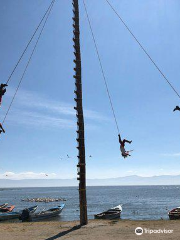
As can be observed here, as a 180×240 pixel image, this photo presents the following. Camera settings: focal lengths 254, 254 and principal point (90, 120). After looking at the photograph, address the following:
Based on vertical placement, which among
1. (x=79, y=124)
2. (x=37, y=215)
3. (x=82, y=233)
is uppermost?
(x=79, y=124)

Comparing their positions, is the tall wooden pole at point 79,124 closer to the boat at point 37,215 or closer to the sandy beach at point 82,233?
the sandy beach at point 82,233

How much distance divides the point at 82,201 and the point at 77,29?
11.9 m

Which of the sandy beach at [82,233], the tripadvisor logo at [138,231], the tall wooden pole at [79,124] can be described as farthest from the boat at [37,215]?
the tripadvisor logo at [138,231]

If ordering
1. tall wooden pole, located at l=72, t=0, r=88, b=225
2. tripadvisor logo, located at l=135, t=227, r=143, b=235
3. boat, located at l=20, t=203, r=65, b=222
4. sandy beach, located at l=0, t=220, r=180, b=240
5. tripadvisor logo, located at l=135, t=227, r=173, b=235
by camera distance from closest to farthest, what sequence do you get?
sandy beach, located at l=0, t=220, r=180, b=240 < tripadvisor logo, located at l=135, t=227, r=143, b=235 < tripadvisor logo, located at l=135, t=227, r=173, b=235 < tall wooden pole, located at l=72, t=0, r=88, b=225 < boat, located at l=20, t=203, r=65, b=222

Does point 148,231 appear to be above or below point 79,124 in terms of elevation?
below

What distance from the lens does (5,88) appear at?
45.8 feet

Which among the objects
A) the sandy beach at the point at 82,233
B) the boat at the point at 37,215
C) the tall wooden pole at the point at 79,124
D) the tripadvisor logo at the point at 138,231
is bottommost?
the boat at the point at 37,215

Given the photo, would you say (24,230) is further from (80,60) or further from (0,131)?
(80,60)

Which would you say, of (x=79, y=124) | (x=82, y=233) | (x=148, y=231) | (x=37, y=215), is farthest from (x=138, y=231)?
(x=37, y=215)

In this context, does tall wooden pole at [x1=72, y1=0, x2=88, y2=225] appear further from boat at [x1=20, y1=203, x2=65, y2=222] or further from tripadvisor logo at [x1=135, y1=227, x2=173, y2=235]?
boat at [x1=20, y1=203, x2=65, y2=222]

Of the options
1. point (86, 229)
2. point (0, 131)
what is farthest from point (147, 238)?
point (0, 131)

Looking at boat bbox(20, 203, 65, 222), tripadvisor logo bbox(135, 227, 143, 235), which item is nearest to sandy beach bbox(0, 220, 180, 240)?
tripadvisor logo bbox(135, 227, 143, 235)

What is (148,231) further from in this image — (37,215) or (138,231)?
(37,215)

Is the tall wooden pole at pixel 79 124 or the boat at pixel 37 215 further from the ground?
the tall wooden pole at pixel 79 124
